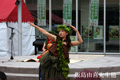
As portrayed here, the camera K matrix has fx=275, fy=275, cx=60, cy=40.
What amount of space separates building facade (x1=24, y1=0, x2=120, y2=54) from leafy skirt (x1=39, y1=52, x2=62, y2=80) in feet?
38.4

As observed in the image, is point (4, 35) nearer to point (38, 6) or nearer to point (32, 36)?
point (32, 36)

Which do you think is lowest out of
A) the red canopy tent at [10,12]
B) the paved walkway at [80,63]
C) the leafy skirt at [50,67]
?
the paved walkway at [80,63]

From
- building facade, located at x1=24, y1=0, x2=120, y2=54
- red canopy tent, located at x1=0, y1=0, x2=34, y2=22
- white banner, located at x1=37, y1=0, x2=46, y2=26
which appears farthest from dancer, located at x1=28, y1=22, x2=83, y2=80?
white banner, located at x1=37, y1=0, x2=46, y2=26

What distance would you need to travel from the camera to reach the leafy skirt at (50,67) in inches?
228

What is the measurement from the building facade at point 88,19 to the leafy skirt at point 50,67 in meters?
11.7

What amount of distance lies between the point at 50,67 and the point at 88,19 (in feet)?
39.4

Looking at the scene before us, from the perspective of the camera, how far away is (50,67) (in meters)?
5.89

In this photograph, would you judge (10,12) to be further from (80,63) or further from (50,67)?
(50,67)

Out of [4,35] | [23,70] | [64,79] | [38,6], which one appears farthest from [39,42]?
[64,79]

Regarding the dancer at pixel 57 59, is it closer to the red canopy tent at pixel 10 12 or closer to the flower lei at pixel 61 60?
the flower lei at pixel 61 60

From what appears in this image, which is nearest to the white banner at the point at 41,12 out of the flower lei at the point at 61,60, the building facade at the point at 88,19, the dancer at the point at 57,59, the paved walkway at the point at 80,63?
the building facade at the point at 88,19

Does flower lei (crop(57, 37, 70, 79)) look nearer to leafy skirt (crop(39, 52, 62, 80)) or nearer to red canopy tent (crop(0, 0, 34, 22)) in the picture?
leafy skirt (crop(39, 52, 62, 80))

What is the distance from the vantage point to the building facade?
1730 centimetres

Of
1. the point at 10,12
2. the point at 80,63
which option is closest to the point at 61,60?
the point at 80,63
